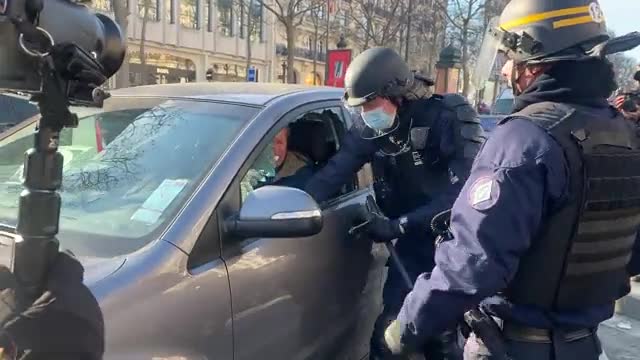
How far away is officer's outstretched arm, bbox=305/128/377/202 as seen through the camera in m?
3.06

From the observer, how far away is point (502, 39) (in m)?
2.03

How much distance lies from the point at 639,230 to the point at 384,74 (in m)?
1.36

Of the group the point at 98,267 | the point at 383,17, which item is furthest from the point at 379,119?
the point at 383,17

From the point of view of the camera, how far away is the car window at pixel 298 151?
8.71ft

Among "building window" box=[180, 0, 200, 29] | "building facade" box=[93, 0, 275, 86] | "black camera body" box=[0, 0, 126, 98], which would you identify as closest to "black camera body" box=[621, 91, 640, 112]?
"black camera body" box=[0, 0, 126, 98]


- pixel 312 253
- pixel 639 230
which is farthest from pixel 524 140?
pixel 312 253

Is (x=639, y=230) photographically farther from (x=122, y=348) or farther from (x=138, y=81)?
(x=138, y=81)

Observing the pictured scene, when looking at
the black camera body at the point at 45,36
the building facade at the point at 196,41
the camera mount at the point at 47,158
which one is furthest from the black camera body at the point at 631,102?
the building facade at the point at 196,41

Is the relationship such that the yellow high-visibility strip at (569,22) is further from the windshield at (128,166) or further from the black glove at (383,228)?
the black glove at (383,228)

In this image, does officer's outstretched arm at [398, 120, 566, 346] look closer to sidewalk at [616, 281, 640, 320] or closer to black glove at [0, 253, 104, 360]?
black glove at [0, 253, 104, 360]

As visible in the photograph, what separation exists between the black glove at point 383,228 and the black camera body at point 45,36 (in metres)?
1.61

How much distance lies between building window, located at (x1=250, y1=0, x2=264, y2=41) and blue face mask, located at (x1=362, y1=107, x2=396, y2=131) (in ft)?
125

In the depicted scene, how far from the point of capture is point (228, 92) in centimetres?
289

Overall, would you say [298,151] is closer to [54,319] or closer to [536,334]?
[536,334]
